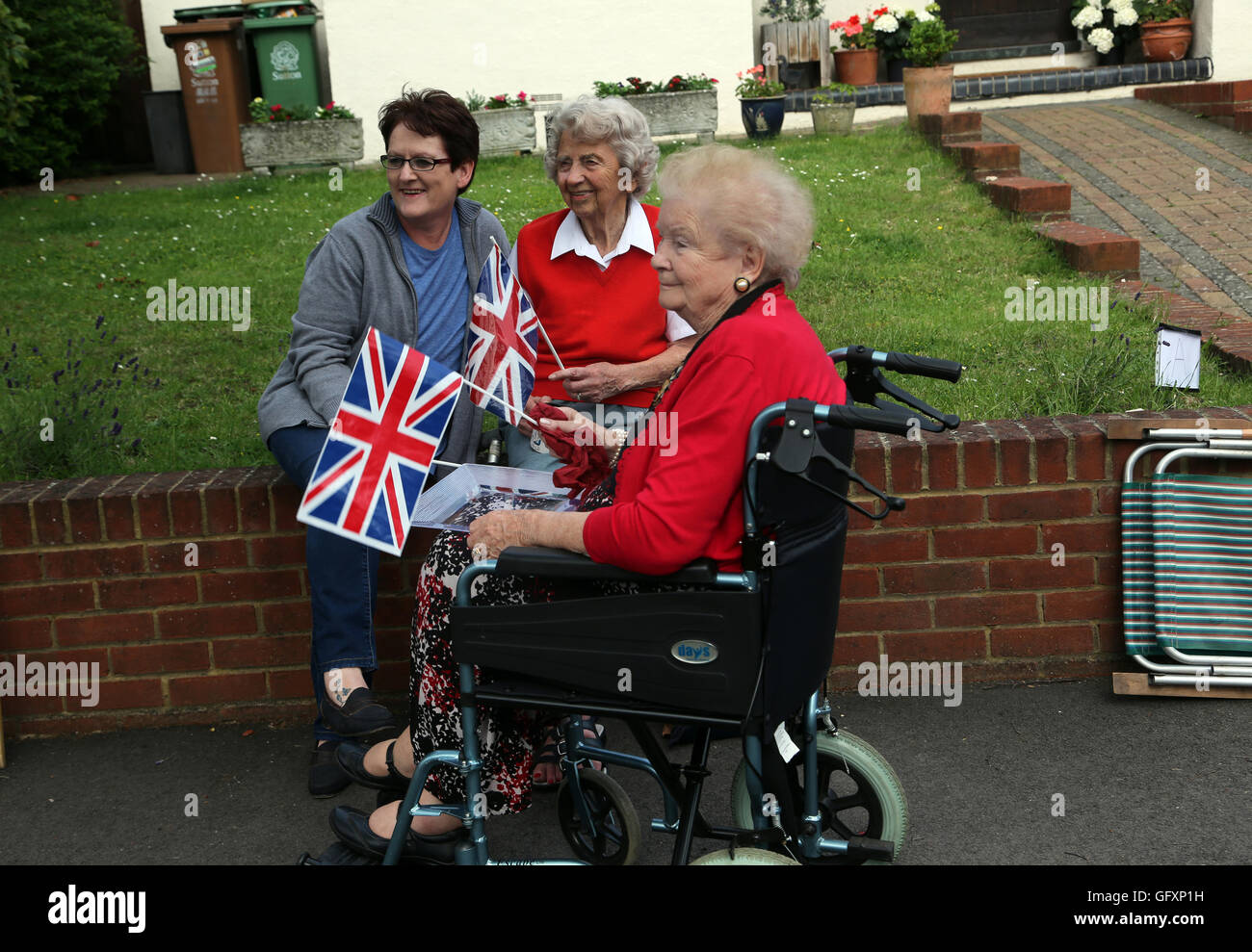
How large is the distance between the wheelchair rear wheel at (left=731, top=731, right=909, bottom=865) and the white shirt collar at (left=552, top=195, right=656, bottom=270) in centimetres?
166

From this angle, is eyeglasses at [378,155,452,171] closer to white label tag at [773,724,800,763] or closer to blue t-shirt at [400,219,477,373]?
blue t-shirt at [400,219,477,373]

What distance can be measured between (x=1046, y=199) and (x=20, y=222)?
7037mm

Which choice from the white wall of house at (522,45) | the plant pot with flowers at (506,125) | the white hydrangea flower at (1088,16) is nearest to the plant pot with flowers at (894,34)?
the white wall of house at (522,45)

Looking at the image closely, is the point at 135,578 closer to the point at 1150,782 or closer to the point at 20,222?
the point at 1150,782

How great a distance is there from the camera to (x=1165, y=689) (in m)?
3.96

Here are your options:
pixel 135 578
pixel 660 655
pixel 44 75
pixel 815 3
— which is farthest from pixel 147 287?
pixel 815 3

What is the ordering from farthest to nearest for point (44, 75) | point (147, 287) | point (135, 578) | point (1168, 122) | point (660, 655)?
point (44, 75) → point (1168, 122) → point (147, 287) → point (135, 578) → point (660, 655)

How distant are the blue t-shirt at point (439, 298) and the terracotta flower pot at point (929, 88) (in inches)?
288

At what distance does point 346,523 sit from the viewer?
2.95 m

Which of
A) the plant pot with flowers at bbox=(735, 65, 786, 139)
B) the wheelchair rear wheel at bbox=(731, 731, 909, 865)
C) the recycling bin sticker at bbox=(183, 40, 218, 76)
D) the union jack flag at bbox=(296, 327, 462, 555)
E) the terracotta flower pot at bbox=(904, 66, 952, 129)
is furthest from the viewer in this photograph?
the recycling bin sticker at bbox=(183, 40, 218, 76)

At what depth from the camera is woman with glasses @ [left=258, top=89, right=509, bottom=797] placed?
12.2 ft

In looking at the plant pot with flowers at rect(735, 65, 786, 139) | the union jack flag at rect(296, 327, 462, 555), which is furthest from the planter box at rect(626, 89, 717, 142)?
the union jack flag at rect(296, 327, 462, 555)

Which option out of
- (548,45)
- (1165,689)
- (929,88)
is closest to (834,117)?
(929,88)

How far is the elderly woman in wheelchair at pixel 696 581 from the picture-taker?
261cm
